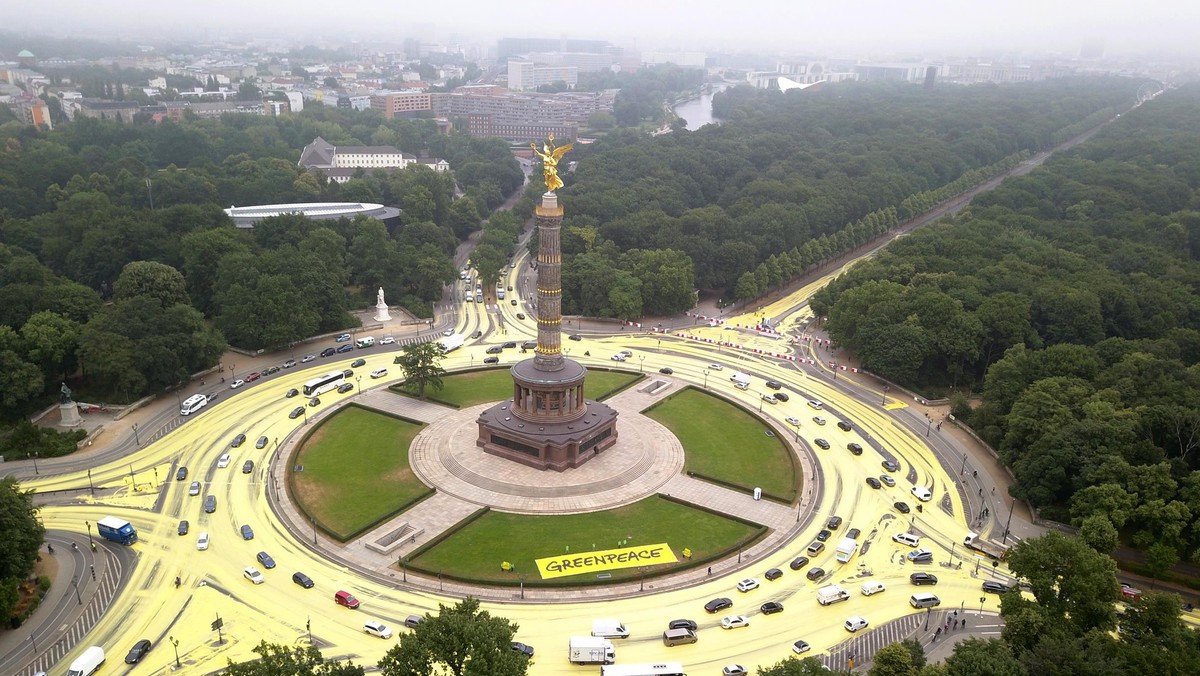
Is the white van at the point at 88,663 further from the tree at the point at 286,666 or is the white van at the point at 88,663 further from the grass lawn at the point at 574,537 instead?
the grass lawn at the point at 574,537

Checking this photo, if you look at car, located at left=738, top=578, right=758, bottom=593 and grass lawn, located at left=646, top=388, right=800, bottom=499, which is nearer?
car, located at left=738, top=578, right=758, bottom=593

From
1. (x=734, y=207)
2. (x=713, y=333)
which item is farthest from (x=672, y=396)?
(x=734, y=207)

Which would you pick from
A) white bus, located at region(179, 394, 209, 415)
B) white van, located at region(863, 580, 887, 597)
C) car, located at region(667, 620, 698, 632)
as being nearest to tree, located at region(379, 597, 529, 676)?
car, located at region(667, 620, 698, 632)

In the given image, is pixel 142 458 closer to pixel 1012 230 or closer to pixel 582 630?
pixel 582 630

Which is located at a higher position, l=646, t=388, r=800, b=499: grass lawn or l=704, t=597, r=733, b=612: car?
l=704, t=597, r=733, b=612: car

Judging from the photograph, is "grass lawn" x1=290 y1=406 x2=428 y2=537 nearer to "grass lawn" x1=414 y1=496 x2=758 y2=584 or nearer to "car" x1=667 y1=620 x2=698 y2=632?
"grass lawn" x1=414 y1=496 x2=758 y2=584
